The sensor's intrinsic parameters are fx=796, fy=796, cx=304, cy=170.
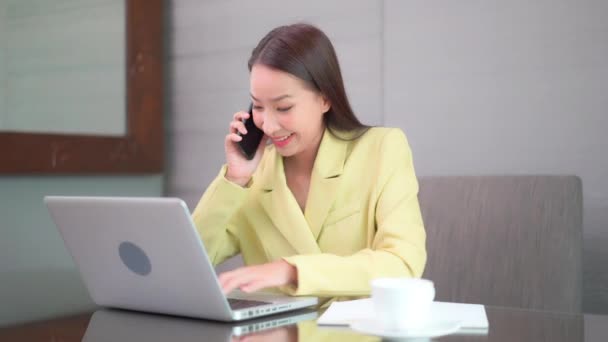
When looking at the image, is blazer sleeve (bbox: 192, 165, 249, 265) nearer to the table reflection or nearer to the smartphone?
the smartphone

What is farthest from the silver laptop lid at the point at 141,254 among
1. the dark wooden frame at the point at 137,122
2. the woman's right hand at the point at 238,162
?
the dark wooden frame at the point at 137,122

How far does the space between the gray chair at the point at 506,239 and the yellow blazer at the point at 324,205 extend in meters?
0.24

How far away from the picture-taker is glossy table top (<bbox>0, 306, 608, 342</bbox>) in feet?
3.81

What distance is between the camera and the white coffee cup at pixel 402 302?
1007 millimetres

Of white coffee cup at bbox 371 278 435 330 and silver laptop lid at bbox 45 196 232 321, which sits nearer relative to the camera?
white coffee cup at bbox 371 278 435 330

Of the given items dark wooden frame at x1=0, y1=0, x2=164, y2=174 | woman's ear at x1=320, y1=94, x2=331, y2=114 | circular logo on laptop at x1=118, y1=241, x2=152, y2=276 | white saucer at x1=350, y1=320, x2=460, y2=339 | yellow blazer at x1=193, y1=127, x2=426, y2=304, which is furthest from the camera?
dark wooden frame at x1=0, y1=0, x2=164, y2=174

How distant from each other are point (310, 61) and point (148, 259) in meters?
0.73

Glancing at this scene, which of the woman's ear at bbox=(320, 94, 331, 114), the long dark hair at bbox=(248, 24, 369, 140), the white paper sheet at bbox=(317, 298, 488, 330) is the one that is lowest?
the white paper sheet at bbox=(317, 298, 488, 330)

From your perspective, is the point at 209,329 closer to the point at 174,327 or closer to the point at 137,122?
the point at 174,327

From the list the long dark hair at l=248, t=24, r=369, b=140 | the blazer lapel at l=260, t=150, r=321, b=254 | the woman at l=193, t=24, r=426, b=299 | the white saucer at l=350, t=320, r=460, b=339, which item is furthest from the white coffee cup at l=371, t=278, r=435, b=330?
the long dark hair at l=248, t=24, r=369, b=140

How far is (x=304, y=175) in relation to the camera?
1.97 m

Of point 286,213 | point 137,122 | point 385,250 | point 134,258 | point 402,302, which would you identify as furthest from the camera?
point 137,122

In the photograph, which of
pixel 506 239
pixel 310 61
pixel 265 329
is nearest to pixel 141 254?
pixel 265 329

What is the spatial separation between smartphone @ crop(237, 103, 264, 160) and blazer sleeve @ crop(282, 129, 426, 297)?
0.31 m
